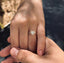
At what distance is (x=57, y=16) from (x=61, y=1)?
15.4 inches

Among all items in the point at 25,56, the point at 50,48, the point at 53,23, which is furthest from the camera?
the point at 53,23

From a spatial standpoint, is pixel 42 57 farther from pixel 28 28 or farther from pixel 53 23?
pixel 53 23

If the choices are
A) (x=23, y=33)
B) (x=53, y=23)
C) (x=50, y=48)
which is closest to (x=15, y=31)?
(x=23, y=33)

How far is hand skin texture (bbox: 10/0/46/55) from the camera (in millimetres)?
955

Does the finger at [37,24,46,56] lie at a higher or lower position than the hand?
higher

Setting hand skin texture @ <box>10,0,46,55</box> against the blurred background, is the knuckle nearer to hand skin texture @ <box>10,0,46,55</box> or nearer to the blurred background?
hand skin texture @ <box>10,0,46,55</box>

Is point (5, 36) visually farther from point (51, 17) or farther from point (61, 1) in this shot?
point (61, 1)

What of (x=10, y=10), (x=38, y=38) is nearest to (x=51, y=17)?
(x=38, y=38)

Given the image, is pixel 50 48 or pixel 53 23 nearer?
pixel 50 48

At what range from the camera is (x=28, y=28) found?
0.97 metres

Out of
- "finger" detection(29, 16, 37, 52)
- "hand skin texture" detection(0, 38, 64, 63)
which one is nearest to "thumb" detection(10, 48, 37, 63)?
"hand skin texture" detection(0, 38, 64, 63)

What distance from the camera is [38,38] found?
99 cm

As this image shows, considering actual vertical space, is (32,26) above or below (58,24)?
above

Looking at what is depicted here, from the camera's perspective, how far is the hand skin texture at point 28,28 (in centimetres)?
95
